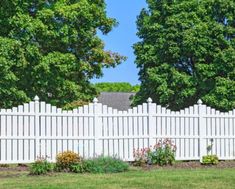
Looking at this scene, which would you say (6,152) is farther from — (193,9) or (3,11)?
(193,9)

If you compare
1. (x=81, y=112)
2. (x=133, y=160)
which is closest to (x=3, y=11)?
(x=81, y=112)

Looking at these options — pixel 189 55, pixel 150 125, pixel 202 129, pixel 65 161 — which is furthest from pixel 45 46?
pixel 65 161

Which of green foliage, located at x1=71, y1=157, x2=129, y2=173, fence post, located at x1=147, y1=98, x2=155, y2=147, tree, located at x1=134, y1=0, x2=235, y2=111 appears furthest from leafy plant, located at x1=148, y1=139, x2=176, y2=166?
tree, located at x1=134, y1=0, x2=235, y2=111

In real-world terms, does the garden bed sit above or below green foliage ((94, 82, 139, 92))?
below

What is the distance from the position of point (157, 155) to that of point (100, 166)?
2.64m

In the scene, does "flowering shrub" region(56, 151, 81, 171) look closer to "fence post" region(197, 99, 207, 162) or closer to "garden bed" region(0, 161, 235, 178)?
"garden bed" region(0, 161, 235, 178)

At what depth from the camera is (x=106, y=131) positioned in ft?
56.7

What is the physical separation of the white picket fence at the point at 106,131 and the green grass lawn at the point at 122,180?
187cm

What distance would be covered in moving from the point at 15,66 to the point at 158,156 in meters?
6.83

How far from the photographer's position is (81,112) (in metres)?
17.0

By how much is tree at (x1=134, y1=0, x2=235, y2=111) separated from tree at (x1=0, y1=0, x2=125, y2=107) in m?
2.99

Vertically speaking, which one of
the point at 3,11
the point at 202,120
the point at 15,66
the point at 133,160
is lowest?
the point at 133,160

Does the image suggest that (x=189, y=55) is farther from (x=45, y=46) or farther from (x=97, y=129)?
(x=97, y=129)

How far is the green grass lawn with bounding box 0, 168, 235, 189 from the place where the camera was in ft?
38.2
